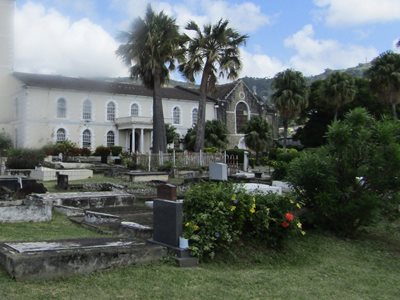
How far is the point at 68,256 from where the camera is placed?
217 inches

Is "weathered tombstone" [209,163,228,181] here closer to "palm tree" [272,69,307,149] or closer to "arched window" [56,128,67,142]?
"palm tree" [272,69,307,149]

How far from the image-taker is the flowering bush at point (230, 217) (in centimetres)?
694

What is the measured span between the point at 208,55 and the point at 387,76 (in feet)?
53.3

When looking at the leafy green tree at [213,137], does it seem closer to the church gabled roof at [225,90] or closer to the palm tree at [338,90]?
the palm tree at [338,90]

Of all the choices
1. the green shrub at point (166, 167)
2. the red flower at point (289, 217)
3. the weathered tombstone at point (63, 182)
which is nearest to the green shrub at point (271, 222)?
the red flower at point (289, 217)

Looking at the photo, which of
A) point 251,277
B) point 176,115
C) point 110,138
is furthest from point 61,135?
point 251,277

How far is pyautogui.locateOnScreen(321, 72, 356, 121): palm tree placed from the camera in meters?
45.0

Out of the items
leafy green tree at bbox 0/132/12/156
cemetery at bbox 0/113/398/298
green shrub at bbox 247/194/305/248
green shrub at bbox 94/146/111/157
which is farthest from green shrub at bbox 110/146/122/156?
green shrub at bbox 247/194/305/248

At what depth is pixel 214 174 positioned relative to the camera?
618 inches

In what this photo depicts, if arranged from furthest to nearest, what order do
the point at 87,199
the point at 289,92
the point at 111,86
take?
the point at 289,92 < the point at 111,86 < the point at 87,199

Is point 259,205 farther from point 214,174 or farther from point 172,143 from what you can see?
point 172,143

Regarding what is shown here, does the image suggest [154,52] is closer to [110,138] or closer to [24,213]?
[110,138]

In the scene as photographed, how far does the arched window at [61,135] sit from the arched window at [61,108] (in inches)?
59.5

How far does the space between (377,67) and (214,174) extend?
30956mm
